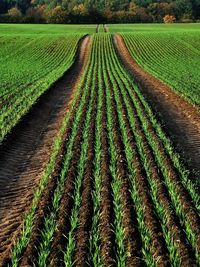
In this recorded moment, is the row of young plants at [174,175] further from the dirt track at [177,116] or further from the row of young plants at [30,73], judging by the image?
the row of young plants at [30,73]

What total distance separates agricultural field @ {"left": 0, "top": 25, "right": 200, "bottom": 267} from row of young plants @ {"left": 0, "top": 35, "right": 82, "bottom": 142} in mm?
193

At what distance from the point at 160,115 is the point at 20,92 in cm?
971

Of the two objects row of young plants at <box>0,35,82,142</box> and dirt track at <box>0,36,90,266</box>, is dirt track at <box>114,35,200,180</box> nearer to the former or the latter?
dirt track at <box>0,36,90,266</box>

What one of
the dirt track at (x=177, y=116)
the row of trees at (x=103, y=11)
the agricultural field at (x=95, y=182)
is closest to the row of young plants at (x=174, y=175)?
the agricultural field at (x=95, y=182)

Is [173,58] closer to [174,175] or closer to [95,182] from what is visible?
[174,175]

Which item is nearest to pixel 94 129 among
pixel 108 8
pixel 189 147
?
pixel 189 147

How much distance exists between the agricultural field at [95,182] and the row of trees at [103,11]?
105 meters

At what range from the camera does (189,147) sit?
14.1 meters

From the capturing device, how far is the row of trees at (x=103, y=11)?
124 meters

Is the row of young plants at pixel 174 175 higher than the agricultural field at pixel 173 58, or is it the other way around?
the row of young plants at pixel 174 175

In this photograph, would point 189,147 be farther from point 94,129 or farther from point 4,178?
point 4,178

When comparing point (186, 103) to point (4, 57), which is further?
point (4, 57)

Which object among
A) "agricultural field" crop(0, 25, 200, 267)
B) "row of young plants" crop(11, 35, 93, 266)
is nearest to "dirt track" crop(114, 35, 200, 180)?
"agricultural field" crop(0, 25, 200, 267)

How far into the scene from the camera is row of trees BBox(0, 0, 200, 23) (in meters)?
124
